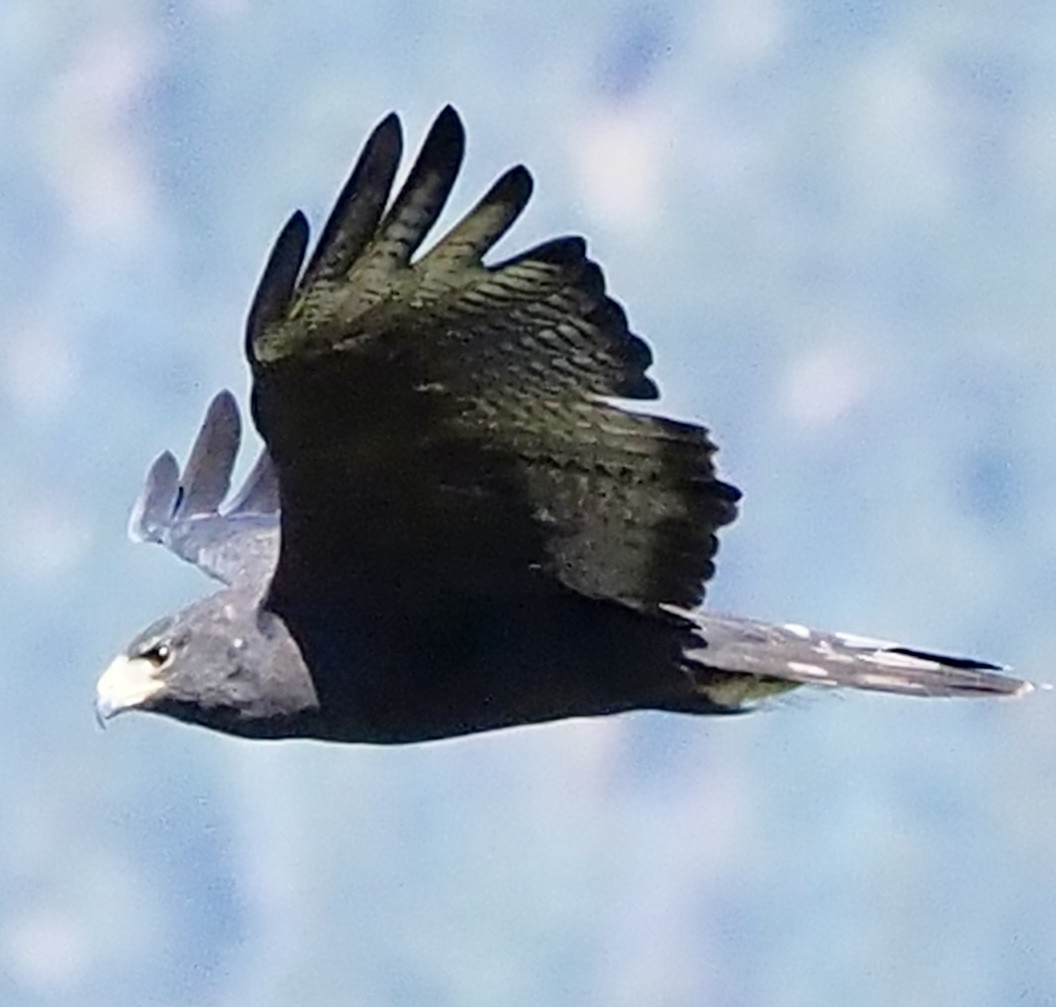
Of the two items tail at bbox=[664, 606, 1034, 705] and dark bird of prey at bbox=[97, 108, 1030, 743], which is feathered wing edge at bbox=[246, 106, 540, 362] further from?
tail at bbox=[664, 606, 1034, 705]

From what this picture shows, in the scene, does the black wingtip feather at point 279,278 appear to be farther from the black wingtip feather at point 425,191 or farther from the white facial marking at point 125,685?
the white facial marking at point 125,685

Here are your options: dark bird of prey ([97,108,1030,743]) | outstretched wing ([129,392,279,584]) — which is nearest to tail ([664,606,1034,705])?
dark bird of prey ([97,108,1030,743])

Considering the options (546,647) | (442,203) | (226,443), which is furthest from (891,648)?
(226,443)

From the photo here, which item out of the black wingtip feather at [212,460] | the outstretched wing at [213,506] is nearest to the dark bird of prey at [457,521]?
the outstretched wing at [213,506]

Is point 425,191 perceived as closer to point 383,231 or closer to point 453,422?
point 383,231

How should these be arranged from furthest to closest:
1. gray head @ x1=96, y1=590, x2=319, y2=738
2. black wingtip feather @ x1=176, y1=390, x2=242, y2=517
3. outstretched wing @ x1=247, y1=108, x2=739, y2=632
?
black wingtip feather @ x1=176, y1=390, x2=242, y2=517 < gray head @ x1=96, y1=590, x2=319, y2=738 < outstretched wing @ x1=247, y1=108, x2=739, y2=632

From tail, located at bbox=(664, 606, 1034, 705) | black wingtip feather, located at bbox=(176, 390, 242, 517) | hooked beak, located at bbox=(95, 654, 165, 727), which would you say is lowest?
hooked beak, located at bbox=(95, 654, 165, 727)

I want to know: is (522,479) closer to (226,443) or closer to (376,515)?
(376,515)
